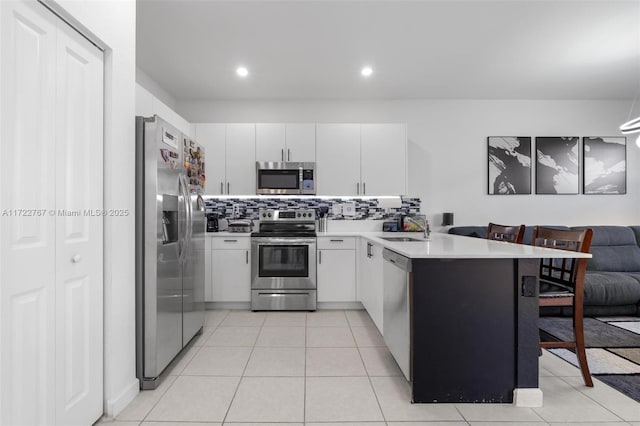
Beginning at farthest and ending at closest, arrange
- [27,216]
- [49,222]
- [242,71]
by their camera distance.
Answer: [242,71] → [49,222] → [27,216]

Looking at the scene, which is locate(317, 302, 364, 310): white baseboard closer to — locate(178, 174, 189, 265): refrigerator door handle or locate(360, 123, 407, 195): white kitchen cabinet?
locate(360, 123, 407, 195): white kitchen cabinet

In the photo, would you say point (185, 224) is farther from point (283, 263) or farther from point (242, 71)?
point (242, 71)

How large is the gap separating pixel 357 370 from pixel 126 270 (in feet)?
5.53

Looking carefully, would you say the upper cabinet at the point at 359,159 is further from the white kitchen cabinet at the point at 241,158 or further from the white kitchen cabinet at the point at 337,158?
the white kitchen cabinet at the point at 241,158

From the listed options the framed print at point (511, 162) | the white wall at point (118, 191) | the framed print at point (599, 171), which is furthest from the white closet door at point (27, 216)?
the framed print at point (599, 171)

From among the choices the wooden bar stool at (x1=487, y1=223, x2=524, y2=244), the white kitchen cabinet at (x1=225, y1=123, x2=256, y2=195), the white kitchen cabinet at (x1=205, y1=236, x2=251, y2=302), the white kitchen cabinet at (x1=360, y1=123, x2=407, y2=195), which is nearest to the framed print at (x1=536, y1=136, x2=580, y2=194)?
the white kitchen cabinet at (x1=360, y1=123, x2=407, y2=195)

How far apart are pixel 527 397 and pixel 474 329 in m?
0.49

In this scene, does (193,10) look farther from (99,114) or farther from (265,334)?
(265,334)

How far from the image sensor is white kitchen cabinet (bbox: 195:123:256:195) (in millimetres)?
4285

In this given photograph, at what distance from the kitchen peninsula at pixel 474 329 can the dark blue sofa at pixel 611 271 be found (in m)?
2.06

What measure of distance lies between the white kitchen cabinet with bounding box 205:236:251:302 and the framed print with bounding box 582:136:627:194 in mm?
4719

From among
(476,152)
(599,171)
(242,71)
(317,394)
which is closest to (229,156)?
(242,71)

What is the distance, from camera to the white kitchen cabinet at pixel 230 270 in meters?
4.00

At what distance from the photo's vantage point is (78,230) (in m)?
1.67
